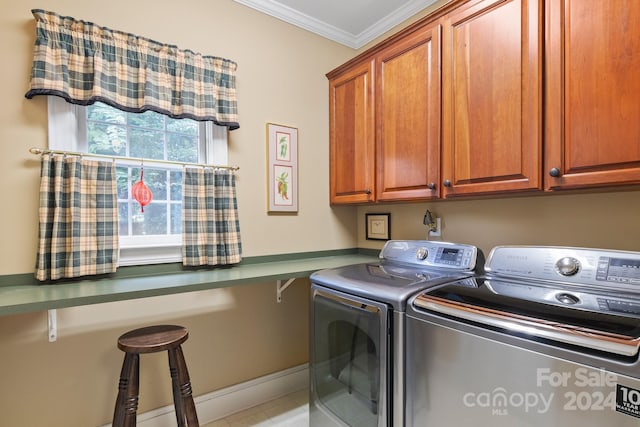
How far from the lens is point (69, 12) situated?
1621 millimetres

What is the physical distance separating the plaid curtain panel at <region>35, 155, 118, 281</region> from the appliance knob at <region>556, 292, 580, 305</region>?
195cm

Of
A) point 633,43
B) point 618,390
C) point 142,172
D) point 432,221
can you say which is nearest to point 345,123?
point 432,221

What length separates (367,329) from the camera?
146 centimetres

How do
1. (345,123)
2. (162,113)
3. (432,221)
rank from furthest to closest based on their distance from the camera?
(345,123), (432,221), (162,113)

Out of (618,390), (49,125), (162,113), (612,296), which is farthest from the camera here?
(162,113)

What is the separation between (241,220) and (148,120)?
79 cm

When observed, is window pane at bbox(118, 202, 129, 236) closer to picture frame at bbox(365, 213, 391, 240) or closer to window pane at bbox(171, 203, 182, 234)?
window pane at bbox(171, 203, 182, 234)

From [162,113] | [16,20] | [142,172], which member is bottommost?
[142,172]

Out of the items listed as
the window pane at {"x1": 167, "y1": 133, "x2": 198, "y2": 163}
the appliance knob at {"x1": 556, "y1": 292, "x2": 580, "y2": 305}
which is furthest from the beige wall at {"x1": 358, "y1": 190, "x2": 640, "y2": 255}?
the window pane at {"x1": 167, "y1": 133, "x2": 198, "y2": 163}

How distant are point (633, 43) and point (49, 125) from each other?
245 cm

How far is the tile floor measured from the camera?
6.48ft

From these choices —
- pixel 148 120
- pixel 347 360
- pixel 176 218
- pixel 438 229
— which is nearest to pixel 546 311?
pixel 347 360

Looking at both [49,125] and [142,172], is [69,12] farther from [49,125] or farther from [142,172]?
[142,172]

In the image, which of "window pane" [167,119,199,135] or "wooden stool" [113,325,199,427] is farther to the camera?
"window pane" [167,119,199,135]
